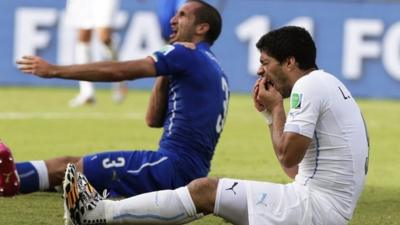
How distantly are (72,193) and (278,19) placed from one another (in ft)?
41.4

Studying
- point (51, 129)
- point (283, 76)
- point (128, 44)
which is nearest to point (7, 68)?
point (128, 44)

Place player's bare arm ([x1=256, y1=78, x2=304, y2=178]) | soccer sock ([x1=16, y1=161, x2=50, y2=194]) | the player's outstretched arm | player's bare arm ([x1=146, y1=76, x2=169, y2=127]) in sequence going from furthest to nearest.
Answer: player's bare arm ([x1=146, y1=76, x2=169, y2=127]), soccer sock ([x1=16, y1=161, x2=50, y2=194]), the player's outstretched arm, player's bare arm ([x1=256, y1=78, x2=304, y2=178])

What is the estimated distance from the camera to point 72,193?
249 inches

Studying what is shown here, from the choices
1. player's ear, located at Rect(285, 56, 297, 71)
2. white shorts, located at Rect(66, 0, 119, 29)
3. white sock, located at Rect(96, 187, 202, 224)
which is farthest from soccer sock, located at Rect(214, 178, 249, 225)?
white shorts, located at Rect(66, 0, 119, 29)

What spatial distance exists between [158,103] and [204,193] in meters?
1.78

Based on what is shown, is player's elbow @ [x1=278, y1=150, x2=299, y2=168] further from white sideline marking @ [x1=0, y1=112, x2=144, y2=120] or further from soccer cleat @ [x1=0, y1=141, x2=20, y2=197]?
white sideline marking @ [x1=0, y1=112, x2=144, y2=120]

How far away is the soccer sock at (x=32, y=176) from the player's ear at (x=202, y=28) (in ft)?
4.65

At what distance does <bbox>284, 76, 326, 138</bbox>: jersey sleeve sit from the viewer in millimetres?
6023

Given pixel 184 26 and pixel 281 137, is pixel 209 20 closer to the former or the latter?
pixel 184 26

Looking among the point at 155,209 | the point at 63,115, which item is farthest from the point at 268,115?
the point at 63,115

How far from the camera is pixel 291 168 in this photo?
21.1 ft

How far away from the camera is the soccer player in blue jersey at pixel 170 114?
7.35m

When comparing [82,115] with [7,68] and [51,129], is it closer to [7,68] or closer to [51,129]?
[51,129]

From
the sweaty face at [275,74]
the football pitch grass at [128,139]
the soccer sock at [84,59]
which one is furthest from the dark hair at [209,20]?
the soccer sock at [84,59]
